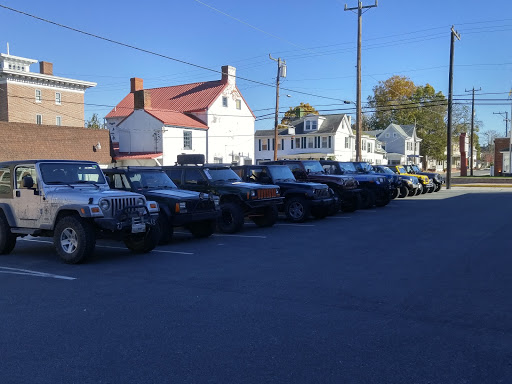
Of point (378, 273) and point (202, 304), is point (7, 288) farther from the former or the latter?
point (378, 273)

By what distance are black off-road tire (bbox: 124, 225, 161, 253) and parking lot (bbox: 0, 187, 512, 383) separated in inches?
11.2

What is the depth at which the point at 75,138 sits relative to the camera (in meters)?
36.7

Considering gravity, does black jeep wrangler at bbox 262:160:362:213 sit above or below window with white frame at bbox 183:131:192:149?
below

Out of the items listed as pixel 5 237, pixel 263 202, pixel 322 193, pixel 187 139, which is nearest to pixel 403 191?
pixel 322 193

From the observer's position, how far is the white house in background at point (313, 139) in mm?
58250

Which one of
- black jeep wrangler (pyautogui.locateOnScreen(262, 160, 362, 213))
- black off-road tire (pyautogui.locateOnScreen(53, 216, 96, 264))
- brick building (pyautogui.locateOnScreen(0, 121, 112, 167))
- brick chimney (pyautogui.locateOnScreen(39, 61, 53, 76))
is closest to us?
black off-road tire (pyautogui.locateOnScreen(53, 216, 96, 264))

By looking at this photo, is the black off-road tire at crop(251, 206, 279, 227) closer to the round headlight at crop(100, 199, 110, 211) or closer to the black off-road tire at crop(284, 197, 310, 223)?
the black off-road tire at crop(284, 197, 310, 223)

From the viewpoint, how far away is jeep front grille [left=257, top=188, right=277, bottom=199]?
13.8 m

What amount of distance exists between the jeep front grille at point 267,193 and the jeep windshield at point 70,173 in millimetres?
4573

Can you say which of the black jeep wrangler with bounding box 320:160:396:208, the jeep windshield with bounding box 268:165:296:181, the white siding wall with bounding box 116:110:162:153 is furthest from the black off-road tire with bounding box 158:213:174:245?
the white siding wall with bounding box 116:110:162:153

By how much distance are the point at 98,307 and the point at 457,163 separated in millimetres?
115889

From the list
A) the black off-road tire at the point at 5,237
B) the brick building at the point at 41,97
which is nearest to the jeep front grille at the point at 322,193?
the black off-road tire at the point at 5,237

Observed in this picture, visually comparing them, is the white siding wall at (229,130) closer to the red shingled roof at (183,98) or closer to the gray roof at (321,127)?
the red shingled roof at (183,98)

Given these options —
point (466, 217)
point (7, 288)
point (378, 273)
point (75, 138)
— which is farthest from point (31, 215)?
point (75, 138)
